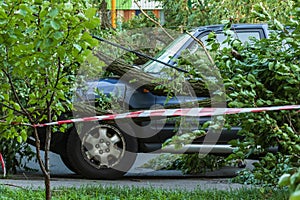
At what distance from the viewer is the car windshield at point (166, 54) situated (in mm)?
8102

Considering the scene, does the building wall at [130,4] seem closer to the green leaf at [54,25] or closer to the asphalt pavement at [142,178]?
the asphalt pavement at [142,178]

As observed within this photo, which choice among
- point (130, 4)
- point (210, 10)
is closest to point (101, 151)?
point (210, 10)

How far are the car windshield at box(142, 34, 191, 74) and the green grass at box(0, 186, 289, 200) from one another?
79.0 inches

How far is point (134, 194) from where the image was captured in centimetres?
620

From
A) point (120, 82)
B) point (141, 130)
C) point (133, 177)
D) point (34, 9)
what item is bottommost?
point (133, 177)

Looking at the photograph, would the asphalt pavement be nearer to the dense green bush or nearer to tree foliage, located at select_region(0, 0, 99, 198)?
the dense green bush

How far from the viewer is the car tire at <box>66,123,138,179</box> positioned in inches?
323

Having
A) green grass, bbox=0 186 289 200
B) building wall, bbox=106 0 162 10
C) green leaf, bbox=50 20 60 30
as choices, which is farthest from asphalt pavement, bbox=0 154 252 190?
building wall, bbox=106 0 162 10

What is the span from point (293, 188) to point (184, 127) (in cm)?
541

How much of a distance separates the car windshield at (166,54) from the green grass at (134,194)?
2.01m

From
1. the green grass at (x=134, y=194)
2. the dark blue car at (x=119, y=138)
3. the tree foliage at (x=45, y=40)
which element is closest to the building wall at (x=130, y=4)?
the dark blue car at (x=119, y=138)

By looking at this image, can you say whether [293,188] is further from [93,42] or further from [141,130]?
[141,130]

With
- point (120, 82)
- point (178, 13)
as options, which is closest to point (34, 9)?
point (120, 82)

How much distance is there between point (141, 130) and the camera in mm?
8414
